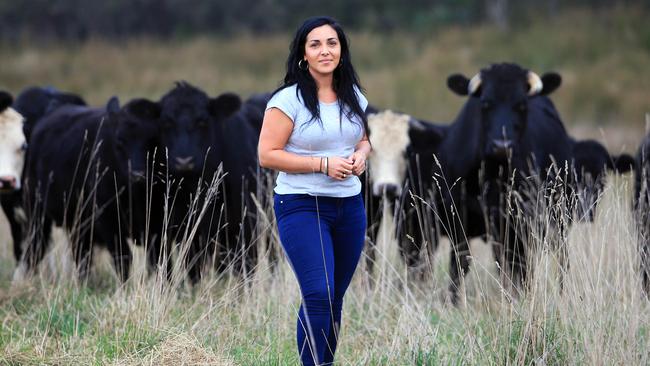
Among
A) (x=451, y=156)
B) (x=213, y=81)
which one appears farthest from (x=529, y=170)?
(x=213, y=81)

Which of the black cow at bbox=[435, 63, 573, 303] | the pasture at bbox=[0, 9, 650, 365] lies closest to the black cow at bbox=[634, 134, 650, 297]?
the pasture at bbox=[0, 9, 650, 365]

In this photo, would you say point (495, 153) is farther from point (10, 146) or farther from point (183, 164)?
point (10, 146)

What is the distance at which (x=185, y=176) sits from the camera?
29.7ft

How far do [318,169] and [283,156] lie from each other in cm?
19

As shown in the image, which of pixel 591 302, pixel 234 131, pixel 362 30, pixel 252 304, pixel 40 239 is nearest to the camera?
pixel 591 302

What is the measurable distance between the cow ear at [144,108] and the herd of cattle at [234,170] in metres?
0.01

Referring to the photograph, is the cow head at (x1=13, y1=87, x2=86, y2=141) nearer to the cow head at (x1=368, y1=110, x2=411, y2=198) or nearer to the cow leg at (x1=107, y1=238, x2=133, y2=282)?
the cow leg at (x1=107, y1=238, x2=133, y2=282)

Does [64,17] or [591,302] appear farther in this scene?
[64,17]

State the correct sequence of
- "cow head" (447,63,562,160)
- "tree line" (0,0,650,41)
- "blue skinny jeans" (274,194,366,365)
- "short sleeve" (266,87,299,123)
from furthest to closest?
1. "tree line" (0,0,650,41)
2. "cow head" (447,63,562,160)
3. "short sleeve" (266,87,299,123)
4. "blue skinny jeans" (274,194,366,365)

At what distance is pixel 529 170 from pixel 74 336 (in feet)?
15.0

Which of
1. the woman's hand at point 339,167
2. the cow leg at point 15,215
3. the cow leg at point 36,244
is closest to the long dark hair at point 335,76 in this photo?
the woman's hand at point 339,167

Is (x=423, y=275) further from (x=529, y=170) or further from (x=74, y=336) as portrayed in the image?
(x=74, y=336)

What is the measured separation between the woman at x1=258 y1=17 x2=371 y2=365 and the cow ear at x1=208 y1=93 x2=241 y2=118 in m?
3.93

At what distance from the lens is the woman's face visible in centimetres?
544
